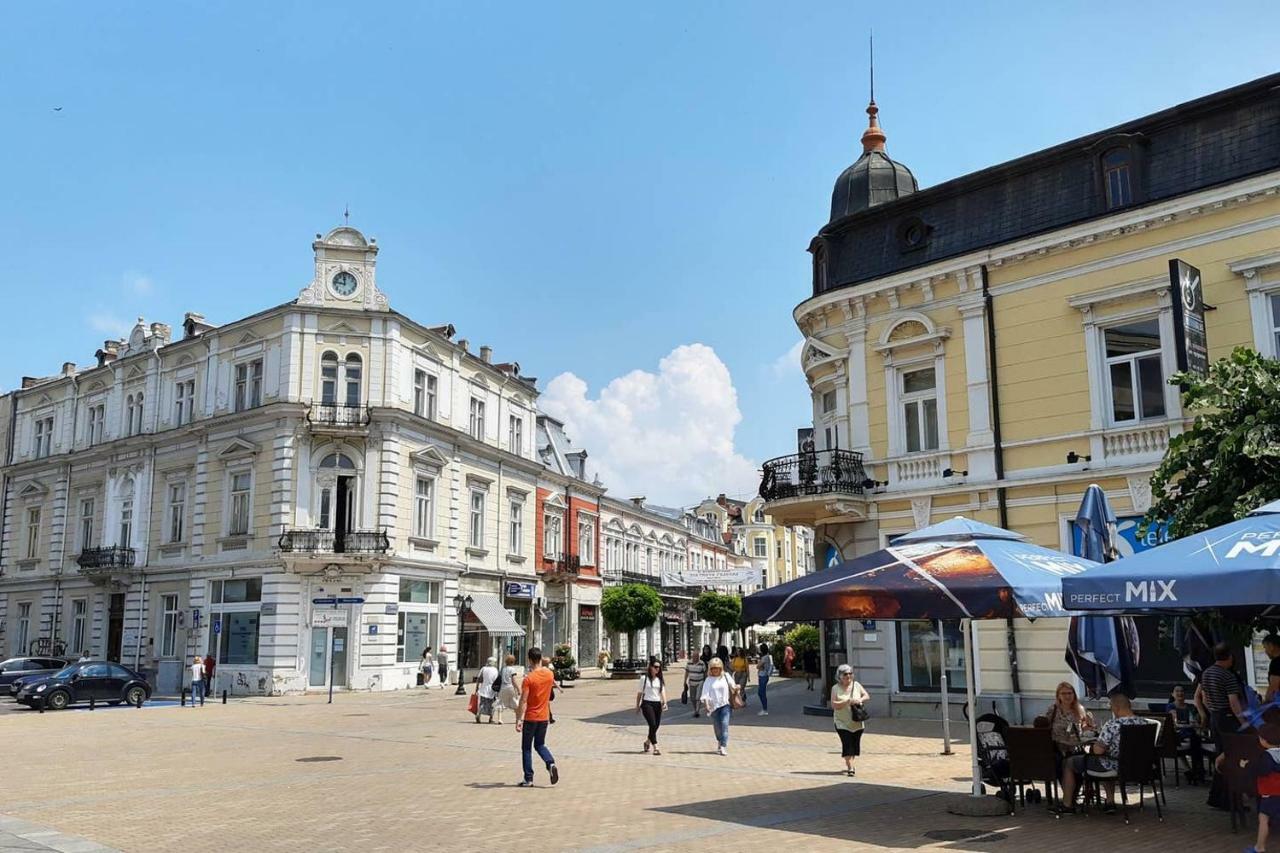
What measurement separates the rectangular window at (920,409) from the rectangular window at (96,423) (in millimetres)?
35055

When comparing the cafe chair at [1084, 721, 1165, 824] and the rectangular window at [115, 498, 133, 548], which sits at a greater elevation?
the rectangular window at [115, 498, 133, 548]

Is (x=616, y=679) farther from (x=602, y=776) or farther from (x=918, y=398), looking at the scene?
(x=602, y=776)

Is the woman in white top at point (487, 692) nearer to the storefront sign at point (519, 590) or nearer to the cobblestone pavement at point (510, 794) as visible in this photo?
the cobblestone pavement at point (510, 794)

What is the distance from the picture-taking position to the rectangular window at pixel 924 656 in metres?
20.7

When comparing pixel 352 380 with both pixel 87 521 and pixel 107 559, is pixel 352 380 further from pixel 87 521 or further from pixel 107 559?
pixel 87 521

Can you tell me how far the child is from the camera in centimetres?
840

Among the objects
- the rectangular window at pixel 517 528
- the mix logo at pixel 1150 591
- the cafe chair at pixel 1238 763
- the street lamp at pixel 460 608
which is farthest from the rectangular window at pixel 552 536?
the mix logo at pixel 1150 591

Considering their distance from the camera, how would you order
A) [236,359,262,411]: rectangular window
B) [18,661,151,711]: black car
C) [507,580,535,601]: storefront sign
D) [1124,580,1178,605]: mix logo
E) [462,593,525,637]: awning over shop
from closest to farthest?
[1124,580,1178,605]: mix logo, [18,661,151,711]: black car, [236,359,262,411]: rectangular window, [462,593,525,637]: awning over shop, [507,580,535,601]: storefront sign

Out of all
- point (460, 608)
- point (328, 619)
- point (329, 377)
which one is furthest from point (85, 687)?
point (460, 608)

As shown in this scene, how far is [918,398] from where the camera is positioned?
71.7 feet

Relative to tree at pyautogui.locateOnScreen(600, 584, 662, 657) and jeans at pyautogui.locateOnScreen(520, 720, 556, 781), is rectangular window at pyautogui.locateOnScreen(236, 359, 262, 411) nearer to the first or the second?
tree at pyautogui.locateOnScreen(600, 584, 662, 657)

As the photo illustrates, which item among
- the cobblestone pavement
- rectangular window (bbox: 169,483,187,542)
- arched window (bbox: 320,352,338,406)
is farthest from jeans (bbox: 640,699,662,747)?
rectangular window (bbox: 169,483,187,542)

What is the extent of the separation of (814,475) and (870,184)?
25.0ft

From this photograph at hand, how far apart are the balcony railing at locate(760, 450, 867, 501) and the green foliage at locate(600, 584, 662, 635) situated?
1005 inches
